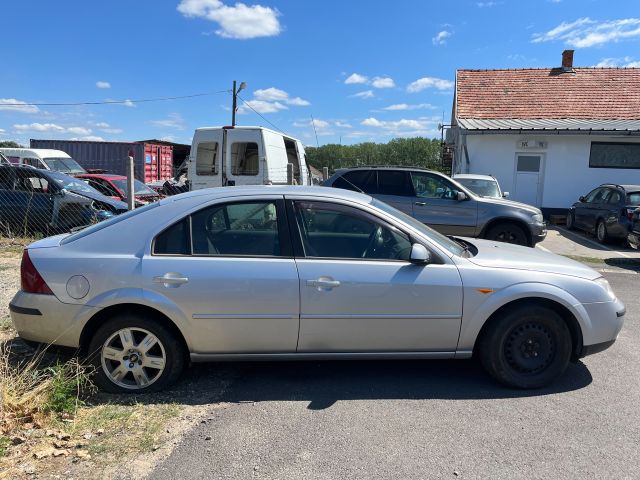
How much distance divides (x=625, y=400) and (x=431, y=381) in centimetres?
141

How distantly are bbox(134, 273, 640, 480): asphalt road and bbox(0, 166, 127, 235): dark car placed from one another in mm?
6620

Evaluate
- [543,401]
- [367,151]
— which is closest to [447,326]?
[543,401]

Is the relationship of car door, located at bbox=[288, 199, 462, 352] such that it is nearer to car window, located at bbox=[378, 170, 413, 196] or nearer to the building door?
car window, located at bbox=[378, 170, 413, 196]

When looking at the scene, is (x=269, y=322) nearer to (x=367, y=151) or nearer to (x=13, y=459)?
(x=13, y=459)

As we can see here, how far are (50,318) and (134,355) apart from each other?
650 mm

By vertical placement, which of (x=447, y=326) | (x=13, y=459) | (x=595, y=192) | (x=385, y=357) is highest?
(x=595, y=192)

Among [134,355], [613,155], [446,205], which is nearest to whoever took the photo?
[134,355]

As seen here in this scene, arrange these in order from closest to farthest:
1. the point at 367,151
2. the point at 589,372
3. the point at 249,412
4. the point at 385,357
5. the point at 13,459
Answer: the point at 13,459, the point at 249,412, the point at 385,357, the point at 589,372, the point at 367,151

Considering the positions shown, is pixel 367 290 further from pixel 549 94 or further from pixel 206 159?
pixel 549 94

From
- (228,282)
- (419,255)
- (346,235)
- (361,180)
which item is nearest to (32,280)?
(228,282)

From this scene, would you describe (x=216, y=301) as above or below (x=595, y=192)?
below

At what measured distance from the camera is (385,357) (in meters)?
3.74

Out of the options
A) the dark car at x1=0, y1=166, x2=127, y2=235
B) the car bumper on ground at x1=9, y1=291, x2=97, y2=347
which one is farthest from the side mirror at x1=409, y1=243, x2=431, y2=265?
the dark car at x1=0, y1=166, x2=127, y2=235

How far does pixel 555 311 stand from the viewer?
3779 mm
